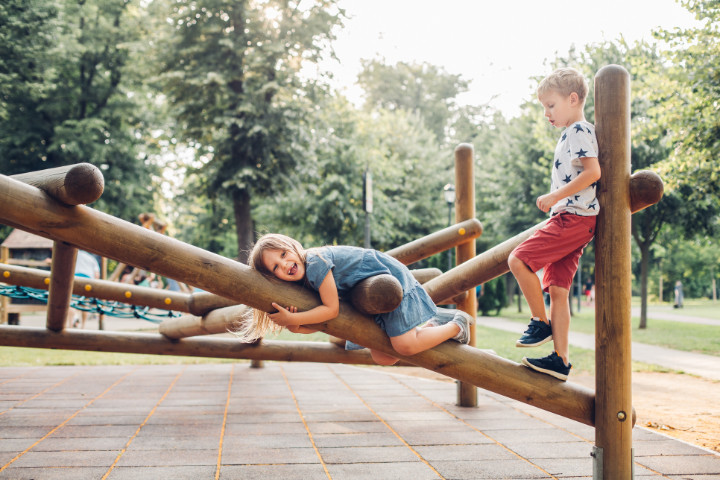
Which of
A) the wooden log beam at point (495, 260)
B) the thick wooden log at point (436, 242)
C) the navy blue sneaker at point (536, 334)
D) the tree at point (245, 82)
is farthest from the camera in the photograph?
the tree at point (245, 82)

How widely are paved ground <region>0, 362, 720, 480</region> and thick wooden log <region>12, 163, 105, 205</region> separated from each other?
1.59m

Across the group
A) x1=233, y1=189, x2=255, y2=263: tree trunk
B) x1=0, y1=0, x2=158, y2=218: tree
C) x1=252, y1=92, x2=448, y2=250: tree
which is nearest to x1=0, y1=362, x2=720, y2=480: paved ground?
x1=233, y1=189, x2=255, y2=263: tree trunk

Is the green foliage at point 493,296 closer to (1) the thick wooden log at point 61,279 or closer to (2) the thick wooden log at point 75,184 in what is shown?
(1) the thick wooden log at point 61,279

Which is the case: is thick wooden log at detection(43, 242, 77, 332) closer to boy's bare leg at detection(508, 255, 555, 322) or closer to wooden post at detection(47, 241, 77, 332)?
wooden post at detection(47, 241, 77, 332)

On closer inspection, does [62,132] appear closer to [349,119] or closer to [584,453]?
[349,119]

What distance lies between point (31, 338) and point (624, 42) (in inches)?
694

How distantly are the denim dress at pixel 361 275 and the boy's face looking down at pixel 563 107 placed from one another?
41.5 inches

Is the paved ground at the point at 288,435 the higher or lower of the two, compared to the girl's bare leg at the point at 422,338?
lower

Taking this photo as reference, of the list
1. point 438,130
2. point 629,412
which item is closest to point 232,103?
point 629,412

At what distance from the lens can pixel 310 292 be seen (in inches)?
111

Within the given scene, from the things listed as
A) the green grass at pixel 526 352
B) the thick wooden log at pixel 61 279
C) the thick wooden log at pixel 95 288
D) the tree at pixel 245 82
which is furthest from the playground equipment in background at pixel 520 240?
the tree at pixel 245 82

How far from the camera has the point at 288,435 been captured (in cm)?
418

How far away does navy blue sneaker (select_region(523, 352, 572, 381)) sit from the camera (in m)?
2.92

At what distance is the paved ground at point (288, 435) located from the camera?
3365 mm
